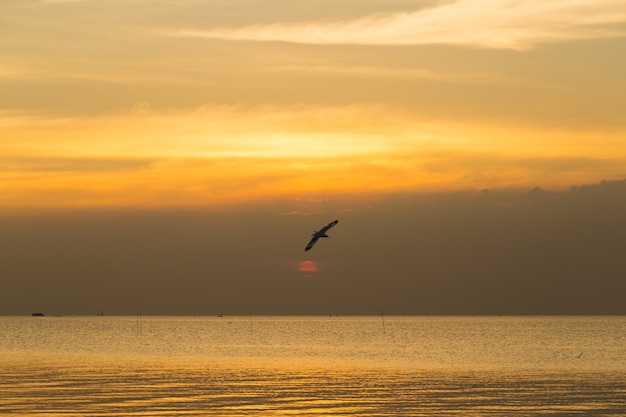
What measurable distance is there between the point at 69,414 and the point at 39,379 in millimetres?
25098

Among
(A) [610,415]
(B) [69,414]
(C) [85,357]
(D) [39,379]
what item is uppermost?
(C) [85,357]

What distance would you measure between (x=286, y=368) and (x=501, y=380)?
2376 centimetres

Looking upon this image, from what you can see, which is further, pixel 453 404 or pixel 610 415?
pixel 453 404

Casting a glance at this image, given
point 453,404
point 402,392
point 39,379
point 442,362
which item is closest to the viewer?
point 453,404

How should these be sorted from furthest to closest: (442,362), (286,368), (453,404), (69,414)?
(442,362)
(286,368)
(453,404)
(69,414)

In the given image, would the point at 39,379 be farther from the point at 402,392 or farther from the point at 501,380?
the point at 501,380

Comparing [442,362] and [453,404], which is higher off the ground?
[442,362]

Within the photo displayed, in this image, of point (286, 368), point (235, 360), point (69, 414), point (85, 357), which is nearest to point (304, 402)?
point (69, 414)

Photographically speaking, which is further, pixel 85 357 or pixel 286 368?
pixel 85 357

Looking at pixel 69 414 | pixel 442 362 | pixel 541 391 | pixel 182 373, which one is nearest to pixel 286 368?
pixel 182 373

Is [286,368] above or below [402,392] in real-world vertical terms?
above

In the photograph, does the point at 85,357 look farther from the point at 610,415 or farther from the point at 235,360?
the point at 610,415

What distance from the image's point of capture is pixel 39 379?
77938mm

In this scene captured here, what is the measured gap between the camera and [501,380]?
8188 centimetres
